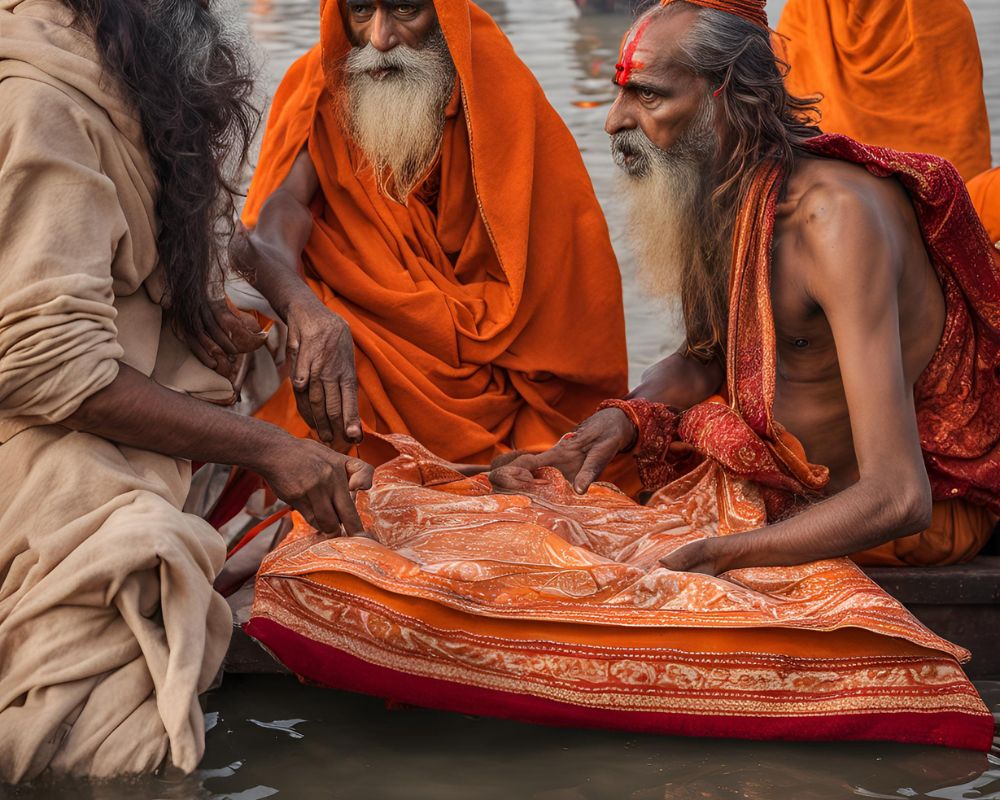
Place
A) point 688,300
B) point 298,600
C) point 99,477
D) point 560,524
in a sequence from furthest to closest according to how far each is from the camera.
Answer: point 688,300 < point 560,524 < point 298,600 < point 99,477

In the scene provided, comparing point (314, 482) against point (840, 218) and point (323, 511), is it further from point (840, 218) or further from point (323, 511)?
point (840, 218)

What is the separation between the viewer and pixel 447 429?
428cm

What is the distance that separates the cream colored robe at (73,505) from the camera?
2879 millimetres

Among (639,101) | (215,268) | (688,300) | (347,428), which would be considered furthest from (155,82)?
(688,300)

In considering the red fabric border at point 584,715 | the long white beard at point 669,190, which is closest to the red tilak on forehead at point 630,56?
the long white beard at point 669,190

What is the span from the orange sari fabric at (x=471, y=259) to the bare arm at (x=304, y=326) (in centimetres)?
12

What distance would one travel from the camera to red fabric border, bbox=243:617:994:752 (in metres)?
3.17

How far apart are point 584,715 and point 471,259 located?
1.75 m

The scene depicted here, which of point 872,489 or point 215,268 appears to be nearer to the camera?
point 872,489

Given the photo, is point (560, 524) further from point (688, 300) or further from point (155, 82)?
point (155, 82)

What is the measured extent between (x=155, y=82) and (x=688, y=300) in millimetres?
1512

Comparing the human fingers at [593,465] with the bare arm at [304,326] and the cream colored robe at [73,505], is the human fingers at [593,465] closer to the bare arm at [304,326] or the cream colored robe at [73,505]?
the bare arm at [304,326]

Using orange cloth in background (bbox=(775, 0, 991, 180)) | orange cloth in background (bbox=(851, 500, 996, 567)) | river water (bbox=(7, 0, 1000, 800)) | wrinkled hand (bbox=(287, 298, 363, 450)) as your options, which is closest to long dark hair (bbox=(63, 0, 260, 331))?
wrinkled hand (bbox=(287, 298, 363, 450))

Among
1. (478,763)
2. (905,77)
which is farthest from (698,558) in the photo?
(905,77)
